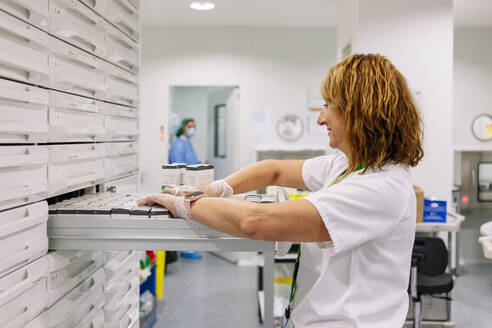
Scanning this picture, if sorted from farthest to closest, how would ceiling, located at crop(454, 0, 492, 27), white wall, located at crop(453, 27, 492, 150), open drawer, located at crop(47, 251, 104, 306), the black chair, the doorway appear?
1. the doorway
2. white wall, located at crop(453, 27, 492, 150)
3. ceiling, located at crop(454, 0, 492, 27)
4. the black chair
5. open drawer, located at crop(47, 251, 104, 306)

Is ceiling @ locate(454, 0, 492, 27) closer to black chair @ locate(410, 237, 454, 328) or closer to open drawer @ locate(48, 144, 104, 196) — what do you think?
black chair @ locate(410, 237, 454, 328)

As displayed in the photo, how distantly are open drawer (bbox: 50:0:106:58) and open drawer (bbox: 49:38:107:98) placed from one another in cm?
3

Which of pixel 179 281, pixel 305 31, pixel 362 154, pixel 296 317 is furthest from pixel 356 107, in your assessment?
pixel 305 31

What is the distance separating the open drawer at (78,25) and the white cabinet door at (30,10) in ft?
0.13

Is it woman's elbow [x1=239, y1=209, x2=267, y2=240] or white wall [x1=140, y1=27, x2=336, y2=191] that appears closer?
woman's elbow [x1=239, y1=209, x2=267, y2=240]

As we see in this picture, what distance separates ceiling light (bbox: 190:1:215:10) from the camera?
462cm

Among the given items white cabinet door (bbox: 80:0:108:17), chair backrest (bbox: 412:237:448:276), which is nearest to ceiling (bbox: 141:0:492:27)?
chair backrest (bbox: 412:237:448:276)

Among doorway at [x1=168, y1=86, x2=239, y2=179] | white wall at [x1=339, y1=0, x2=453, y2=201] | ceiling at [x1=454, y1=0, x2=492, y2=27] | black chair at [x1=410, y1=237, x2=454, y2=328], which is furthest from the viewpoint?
doorway at [x1=168, y1=86, x2=239, y2=179]

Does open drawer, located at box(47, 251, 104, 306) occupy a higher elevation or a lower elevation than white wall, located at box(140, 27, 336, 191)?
lower

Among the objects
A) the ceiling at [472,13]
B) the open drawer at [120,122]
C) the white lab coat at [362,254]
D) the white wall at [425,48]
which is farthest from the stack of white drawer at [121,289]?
the ceiling at [472,13]

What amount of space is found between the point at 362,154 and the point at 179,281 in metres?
3.80

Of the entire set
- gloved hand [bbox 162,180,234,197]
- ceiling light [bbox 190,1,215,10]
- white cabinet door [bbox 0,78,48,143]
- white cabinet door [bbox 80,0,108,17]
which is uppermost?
ceiling light [bbox 190,1,215,10]

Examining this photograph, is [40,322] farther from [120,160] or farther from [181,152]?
[181,152]

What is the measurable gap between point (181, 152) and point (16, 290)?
176 inches
